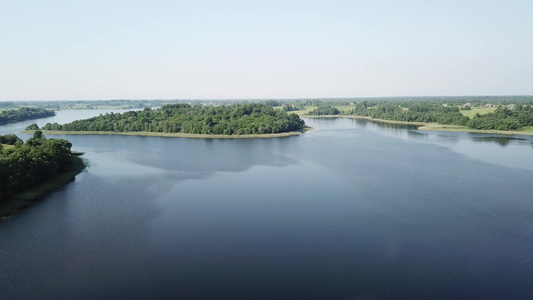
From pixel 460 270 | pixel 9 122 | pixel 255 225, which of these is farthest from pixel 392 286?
pixel 9 122

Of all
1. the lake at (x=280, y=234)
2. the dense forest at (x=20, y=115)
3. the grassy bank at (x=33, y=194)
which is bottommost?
the lake at (x=280, y=234)

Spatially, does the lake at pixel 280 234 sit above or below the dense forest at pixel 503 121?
below

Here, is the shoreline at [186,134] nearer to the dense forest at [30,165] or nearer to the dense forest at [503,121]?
the dense forest at [30,165]

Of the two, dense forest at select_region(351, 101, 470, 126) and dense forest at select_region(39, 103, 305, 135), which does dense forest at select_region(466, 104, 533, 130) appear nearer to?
dense forest at select_region(351, 101, 470, 126)

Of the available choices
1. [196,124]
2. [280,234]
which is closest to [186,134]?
[196,124]

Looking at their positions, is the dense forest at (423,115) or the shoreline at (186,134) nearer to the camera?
the shoreline at (186,134)

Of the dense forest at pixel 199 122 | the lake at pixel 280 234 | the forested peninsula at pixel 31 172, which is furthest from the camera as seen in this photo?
the dense forest at pixel 199 122

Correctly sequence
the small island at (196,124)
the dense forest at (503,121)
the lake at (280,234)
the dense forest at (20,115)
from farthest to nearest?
the dense forest at (20,115), the small island at (196,124), the dense forest at (503,121), the lake at (280,234)

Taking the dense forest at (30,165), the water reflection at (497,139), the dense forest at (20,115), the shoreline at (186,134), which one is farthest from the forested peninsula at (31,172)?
the dense forest at (20,115)
